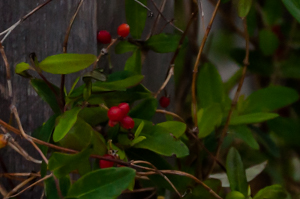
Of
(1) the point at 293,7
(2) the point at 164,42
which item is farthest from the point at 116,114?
(1) the point at 293,7

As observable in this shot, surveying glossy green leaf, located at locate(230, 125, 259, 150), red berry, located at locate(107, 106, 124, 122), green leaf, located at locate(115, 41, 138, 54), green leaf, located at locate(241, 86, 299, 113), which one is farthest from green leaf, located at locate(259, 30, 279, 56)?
red berry, located at locate(107, 106, 124, 122)

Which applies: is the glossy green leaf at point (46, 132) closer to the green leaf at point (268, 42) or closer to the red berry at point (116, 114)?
the red berry at point (116, 114)

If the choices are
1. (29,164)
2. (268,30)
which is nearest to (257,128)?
(268,30)

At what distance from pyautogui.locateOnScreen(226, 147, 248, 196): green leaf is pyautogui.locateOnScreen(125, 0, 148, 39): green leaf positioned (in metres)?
0.29

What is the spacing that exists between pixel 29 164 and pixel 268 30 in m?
0.58

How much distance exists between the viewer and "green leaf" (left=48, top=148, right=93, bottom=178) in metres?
0.36

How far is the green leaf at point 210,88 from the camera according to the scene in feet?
2.00

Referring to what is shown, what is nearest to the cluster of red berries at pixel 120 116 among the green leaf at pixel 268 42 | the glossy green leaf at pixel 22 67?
the glossy green leaf at pixel 22 67

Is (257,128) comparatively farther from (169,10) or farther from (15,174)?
(15,174)

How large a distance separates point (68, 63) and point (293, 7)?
360 mm

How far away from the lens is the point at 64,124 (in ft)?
1.26

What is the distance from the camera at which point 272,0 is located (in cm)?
67

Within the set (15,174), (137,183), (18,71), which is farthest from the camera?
(137,183)

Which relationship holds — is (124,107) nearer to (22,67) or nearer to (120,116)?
(120,116)
